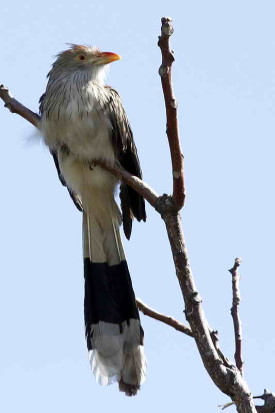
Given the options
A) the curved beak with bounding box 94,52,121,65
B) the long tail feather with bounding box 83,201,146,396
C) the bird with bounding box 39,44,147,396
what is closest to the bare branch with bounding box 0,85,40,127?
the bird with bounding box 39,44,147,396

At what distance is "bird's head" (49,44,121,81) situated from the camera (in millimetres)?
5605

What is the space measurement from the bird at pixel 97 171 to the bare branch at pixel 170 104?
1425 mm

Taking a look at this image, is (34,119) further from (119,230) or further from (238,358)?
(238,358)

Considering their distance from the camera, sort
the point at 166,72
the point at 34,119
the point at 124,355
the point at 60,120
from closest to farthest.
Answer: the point at 166,72, the point at 124,355, the point at 34,119, the point at 60,120

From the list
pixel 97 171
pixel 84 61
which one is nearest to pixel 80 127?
pixel 97 171

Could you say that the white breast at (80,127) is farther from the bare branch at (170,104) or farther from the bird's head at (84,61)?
the bare branch at (170,104)

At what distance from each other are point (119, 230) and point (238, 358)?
216 cm

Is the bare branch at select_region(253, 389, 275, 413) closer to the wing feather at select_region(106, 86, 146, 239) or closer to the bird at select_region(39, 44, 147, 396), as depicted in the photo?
the bird at select_region(39, 44, 147, 396)

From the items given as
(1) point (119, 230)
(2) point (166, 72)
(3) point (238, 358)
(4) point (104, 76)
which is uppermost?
(4) point (104, 76)

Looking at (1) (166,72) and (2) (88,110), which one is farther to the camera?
(2) (88,110)

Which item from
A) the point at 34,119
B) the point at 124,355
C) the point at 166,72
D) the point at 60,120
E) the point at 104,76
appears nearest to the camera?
the point at 166,72

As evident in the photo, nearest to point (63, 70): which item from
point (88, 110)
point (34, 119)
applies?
point (88, 110)

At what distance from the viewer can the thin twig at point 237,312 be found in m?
3.22

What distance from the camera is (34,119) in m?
4.59
